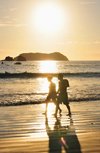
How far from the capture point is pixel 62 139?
5156 millimetres

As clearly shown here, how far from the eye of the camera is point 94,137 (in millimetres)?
5242

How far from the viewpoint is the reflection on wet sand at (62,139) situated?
4.50m

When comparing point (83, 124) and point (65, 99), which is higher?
point (65, 99)

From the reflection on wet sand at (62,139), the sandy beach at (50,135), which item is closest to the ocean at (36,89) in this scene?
the sandy beach at (50,135)

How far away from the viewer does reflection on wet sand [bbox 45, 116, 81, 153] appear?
4504 mm

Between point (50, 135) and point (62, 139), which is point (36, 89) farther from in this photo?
point (62, 139)

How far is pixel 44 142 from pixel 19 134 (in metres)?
0.98

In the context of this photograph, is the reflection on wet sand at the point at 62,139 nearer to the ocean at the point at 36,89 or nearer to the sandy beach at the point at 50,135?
the sandy beach at the point at 50,135

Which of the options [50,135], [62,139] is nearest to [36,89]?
[50,135]

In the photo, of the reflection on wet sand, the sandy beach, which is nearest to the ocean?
the sandy beach

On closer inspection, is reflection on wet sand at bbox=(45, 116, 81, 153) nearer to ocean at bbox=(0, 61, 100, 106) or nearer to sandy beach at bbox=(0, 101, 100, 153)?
sandy beach at bbox=(0, 101, 100, 153)

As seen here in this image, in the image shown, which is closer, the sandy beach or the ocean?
the sandy beach

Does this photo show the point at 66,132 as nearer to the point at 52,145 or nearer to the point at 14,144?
the point at 52,145

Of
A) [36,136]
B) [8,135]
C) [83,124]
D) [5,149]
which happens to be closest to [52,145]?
[36,136]
